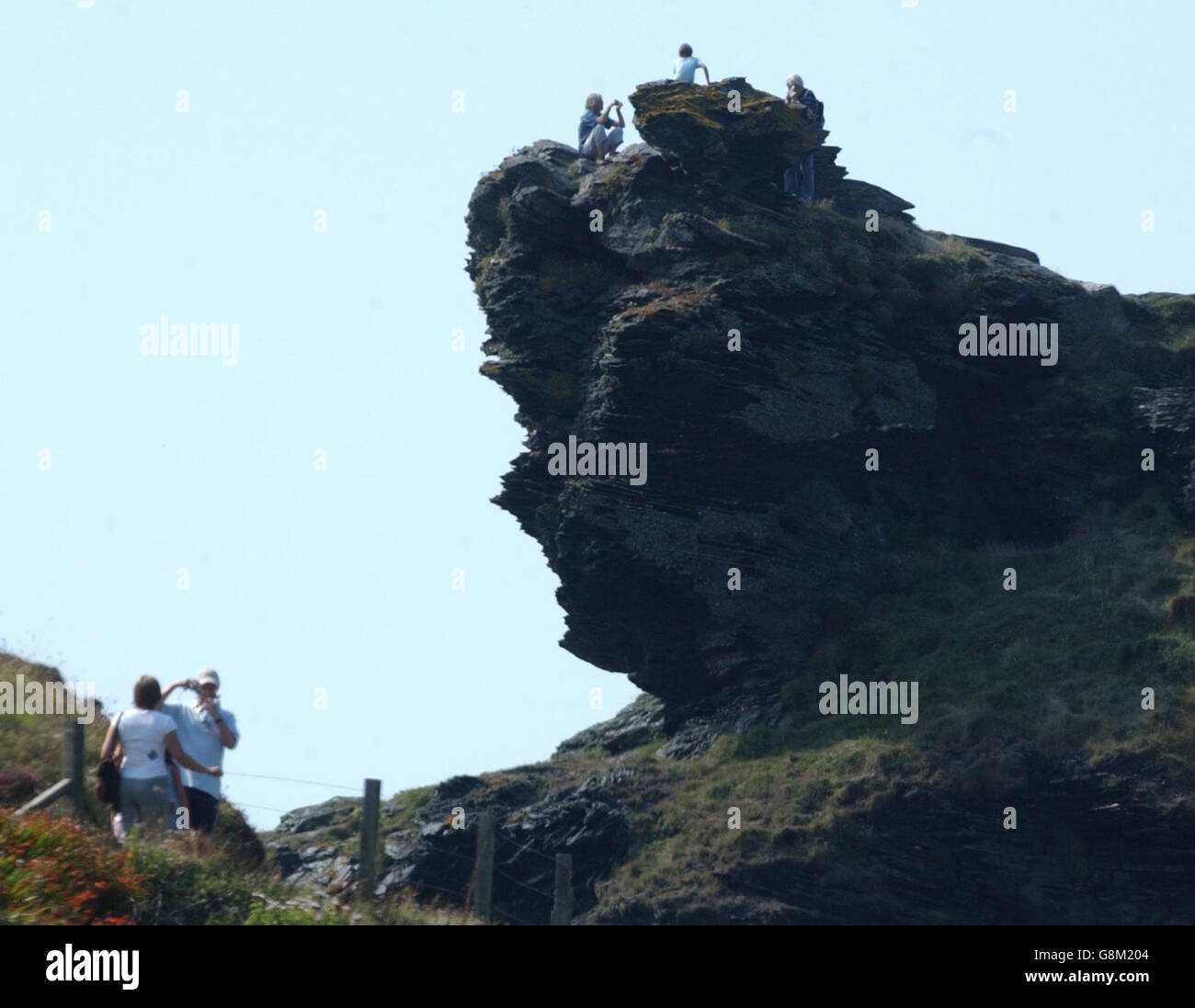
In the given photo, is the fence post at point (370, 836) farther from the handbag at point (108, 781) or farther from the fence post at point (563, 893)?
the fence post at point (563, 893)

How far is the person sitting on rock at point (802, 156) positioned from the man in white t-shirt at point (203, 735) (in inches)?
1131

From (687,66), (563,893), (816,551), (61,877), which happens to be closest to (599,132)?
(687,66)

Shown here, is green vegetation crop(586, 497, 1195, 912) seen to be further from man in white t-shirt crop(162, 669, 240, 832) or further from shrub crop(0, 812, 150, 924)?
shrub crop(0, 812, 150, 924)

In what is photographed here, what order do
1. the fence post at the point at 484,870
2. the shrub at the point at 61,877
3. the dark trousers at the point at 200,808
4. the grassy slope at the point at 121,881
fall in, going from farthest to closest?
the fence post at the point at 484,870 < the dark trousers at the point at 200,808 < the grassy slope at the point at 121,881 < the shrub at the point at 61,877

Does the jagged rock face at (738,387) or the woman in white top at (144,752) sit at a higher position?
the jagged rock face at (738,387)

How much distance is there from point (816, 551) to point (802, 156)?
10472 mm

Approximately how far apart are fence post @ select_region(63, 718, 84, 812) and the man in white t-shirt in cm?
126

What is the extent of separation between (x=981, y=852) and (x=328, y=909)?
19.9 meters

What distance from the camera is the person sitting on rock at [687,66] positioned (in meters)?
41.3

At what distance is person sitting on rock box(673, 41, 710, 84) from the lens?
41.3m

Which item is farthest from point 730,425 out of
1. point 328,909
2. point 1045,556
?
point 328,909

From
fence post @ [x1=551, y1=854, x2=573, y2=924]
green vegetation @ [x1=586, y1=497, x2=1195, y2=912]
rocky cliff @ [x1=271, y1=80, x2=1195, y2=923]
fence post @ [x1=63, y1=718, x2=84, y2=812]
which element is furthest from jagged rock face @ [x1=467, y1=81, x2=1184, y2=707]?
fence post @ [x1=63, y1=718, x2=84, y2=812]

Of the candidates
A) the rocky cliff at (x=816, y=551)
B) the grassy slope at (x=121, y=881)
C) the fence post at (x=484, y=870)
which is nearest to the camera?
the grassy slope at (x=121, y=881)

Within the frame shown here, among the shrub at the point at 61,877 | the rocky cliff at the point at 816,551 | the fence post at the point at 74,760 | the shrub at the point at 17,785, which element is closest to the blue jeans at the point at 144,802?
the shrub at the point at 61,877
